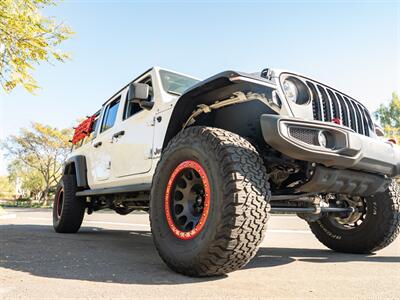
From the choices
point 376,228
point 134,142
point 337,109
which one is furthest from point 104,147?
point 376,228

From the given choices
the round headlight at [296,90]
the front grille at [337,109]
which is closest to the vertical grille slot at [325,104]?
the front grille at [337,109]

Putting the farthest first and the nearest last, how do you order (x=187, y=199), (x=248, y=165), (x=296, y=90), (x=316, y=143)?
1. (x=296, y=90)
2. (x=187, y=199)
3. (x=316, y=143)
4. (x=248, y=165)

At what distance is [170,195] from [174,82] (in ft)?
6.31

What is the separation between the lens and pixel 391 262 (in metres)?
3.45

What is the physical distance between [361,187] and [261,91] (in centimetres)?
118

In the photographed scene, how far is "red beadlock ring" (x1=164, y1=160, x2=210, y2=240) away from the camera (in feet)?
8.20

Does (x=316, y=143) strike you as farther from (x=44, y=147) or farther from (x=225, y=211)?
(x=44, y=147)

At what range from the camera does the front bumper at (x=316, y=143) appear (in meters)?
2.47

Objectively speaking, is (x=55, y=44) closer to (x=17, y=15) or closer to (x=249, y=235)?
(x=17, y=15)

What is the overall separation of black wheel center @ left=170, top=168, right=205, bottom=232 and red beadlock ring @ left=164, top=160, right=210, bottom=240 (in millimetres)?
31

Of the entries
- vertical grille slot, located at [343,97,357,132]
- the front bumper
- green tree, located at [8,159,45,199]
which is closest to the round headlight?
the front bumper

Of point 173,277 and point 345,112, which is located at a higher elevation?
point 345,112

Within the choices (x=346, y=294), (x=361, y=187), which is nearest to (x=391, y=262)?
(x=361, y=187)

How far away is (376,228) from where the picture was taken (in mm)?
3691
